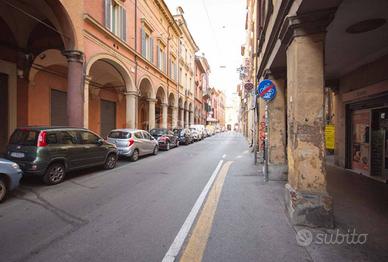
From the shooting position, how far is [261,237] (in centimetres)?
389

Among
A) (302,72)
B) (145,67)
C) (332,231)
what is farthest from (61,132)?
(145,67)

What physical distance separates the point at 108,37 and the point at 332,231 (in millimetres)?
14184

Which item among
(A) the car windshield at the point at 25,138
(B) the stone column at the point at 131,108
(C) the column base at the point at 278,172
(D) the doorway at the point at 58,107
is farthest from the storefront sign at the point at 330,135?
(D) the doorway at the point at 58,107

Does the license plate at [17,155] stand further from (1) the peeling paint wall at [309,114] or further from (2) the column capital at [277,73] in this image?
(2) the column capital at [277,73]

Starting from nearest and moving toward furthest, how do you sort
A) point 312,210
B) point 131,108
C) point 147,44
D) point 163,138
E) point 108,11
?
1. point 312,210
2. point 108,11
3. point 131,108
4. point 163,138
5. point 147,44

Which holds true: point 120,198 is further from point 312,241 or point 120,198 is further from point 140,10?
point 140,10

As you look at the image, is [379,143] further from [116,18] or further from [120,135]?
[116,18]

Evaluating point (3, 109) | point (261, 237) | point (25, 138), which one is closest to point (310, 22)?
point (261, 237)

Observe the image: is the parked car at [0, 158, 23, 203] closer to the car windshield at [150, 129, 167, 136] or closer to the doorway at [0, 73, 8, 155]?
the doorway at [0, 73, 8, 155]

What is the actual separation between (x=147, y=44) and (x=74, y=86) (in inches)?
428

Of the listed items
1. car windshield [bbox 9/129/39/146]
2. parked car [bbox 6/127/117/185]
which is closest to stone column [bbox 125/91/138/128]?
parked car [bbox 6/127/117/185]

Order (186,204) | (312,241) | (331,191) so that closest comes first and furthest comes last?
(312,241) < (186,204) < (331,191)

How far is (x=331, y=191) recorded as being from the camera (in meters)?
6.71

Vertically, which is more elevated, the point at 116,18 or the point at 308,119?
the point at 116,18
